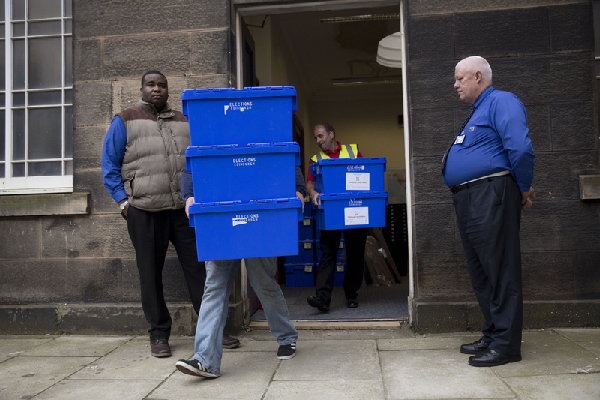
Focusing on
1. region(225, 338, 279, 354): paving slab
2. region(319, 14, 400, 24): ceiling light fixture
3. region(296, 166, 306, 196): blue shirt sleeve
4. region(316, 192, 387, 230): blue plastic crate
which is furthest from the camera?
region(319, 14, 400, 24): ceiling light fixture

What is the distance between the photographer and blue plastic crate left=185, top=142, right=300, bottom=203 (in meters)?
3.03

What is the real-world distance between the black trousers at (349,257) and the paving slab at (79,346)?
6.37ft

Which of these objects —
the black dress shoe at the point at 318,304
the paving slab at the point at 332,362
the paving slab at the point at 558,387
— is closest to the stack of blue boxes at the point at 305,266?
the black dress shoe at the point at 318,304

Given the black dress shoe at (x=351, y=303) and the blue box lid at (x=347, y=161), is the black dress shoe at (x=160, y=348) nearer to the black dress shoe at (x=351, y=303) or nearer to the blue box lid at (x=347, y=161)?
the black dress shoe at (x=351, y=303)

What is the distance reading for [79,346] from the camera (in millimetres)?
4121

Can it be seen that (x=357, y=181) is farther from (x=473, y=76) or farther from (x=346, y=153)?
(x=473, y=76)

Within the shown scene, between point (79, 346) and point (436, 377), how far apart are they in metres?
2.80

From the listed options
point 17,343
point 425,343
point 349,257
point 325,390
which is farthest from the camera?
point 349,257

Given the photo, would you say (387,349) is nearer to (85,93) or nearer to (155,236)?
(155,236)

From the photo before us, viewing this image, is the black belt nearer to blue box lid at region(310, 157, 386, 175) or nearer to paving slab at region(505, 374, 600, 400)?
paving slab at region(505, 374, 600, 400)

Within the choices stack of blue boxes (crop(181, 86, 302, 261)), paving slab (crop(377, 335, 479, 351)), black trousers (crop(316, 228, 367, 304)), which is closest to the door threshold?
paving slab (crop(377, 335, 479, 351))

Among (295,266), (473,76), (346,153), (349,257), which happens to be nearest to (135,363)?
(349,257)

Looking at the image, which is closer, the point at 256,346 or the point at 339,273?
the point at 256,346

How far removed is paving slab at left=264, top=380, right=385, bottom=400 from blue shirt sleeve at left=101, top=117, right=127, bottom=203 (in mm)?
1840
